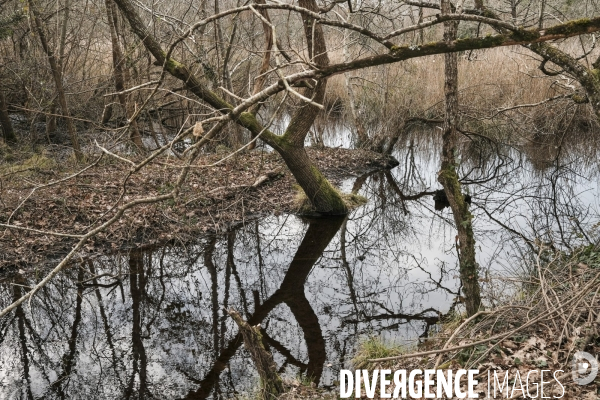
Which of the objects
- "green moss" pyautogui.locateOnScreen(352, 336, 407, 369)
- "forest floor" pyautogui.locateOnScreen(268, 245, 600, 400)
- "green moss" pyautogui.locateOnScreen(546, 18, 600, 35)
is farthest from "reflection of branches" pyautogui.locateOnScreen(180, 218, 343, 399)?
"green moss" pyautogui.locateOnScreen(546, 18, 600, 35)

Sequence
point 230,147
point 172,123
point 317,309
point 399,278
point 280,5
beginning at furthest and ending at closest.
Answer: point 172,123
point 230,147
point 399,278
point 317,309
point 280,5

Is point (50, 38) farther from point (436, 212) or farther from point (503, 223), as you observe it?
point (503, 223)

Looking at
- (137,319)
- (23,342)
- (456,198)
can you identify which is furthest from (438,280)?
(23,342)

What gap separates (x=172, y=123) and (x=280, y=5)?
1261 cm

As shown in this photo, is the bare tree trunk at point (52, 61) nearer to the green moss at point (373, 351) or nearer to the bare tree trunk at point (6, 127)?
the bare tree trunk at point (6, 127)

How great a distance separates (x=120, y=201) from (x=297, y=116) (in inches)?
140

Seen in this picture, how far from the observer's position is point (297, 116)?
10.1 m

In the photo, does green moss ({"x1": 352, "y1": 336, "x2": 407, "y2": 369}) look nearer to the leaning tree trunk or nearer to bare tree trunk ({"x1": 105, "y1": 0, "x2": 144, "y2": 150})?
the leaning tree trunk

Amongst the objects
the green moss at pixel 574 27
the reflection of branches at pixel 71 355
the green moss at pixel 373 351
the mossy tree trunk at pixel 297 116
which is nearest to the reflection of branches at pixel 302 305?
the green moss at pixel 373 351

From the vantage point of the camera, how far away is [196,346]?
6.66 meters

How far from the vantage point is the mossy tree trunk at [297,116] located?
27.5ft

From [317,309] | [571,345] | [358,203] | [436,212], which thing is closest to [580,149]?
[436,212]

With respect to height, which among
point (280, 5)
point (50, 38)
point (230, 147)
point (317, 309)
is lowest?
point (317, 309)

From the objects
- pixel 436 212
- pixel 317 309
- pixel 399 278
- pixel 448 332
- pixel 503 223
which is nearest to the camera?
pixel 448 332
